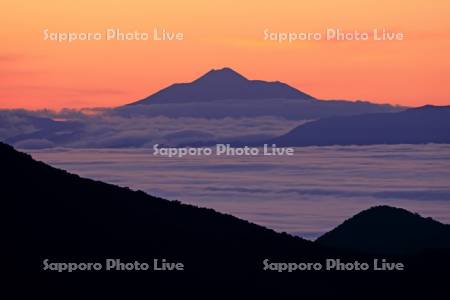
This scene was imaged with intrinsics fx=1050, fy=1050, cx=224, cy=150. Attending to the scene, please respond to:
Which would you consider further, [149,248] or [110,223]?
[110,223]

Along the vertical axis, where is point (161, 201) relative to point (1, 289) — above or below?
above

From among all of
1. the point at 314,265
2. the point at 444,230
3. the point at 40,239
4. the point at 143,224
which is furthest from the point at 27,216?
the point at 444,230

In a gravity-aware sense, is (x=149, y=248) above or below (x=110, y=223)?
below

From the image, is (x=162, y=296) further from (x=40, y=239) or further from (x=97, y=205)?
(x=97, y=205)

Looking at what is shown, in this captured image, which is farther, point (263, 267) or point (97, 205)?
point (97, 205)

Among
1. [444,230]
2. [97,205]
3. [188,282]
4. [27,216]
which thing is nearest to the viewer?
[188,282]

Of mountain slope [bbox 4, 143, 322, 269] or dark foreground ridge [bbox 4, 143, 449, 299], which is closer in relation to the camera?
dark foreground ridge [bbox 4, 143, 449, 299]

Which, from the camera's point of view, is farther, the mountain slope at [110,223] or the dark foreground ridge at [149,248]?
the mountain slope at [110,223]

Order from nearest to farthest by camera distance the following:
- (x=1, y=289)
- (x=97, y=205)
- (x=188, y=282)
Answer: (x=1, y=289)
(x=188, y=282)
(x=97, y=205)
